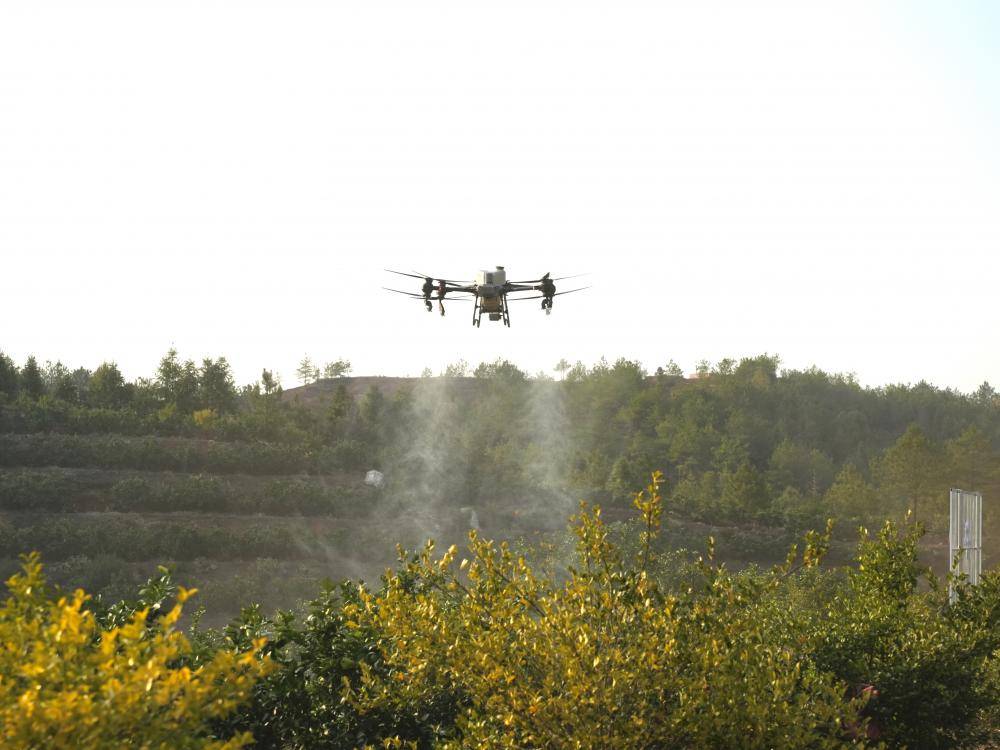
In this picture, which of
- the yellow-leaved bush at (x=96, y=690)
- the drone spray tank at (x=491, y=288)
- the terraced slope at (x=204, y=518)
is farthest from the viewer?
the terraced slope at (x=204, y=518)

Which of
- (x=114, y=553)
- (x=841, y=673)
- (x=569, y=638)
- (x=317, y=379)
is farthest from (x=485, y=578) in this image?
(x=317, y=379)

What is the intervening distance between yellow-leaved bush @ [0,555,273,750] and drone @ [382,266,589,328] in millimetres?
11745

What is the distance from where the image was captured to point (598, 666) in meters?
4.62

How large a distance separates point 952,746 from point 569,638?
4.41 m

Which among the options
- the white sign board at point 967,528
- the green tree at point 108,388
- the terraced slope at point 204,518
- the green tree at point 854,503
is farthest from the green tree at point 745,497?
the green tree at point 108,388

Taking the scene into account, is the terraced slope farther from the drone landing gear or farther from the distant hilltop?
the distant hilltop

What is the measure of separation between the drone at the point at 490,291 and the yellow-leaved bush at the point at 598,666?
966cm

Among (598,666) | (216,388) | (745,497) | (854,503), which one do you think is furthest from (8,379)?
(598,666)

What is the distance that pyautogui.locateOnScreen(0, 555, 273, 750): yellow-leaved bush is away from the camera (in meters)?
2.87

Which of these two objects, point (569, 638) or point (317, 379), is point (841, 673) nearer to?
point (569, 638)

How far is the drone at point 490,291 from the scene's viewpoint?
15.1m

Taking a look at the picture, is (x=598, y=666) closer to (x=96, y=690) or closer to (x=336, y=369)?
(x=96, y=690)

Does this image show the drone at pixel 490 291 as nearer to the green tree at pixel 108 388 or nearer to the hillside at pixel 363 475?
the hillside at pixel 363 475

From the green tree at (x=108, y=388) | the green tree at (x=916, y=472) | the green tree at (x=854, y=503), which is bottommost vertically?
the green tree at (x=854, y=503)
